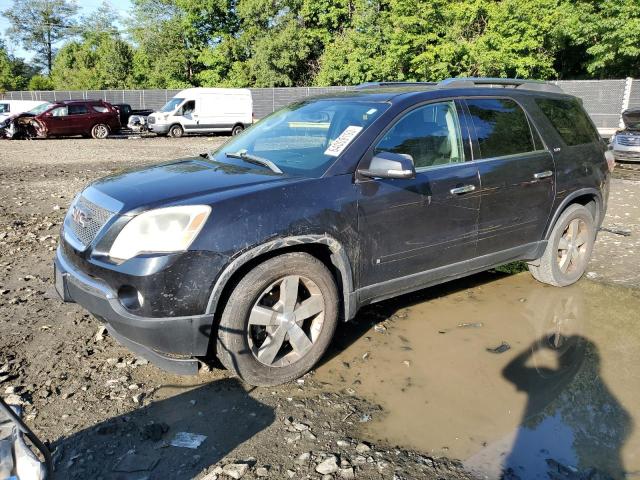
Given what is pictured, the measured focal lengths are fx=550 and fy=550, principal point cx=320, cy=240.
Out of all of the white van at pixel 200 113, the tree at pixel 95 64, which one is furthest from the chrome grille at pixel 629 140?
the tree at pixel 95 64

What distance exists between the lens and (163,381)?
348 cm

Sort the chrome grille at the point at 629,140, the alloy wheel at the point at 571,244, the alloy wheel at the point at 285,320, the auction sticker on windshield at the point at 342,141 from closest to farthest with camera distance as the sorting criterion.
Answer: the alloy wheel at the point at 285,320
the auction sticker on windshield at the point at 342,141
the alloy wheel at the point at 571,244
the chrome grille at the point at 629,140

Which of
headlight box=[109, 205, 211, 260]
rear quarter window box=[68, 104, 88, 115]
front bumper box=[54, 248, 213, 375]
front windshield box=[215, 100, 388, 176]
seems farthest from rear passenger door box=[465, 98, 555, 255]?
rear quarter window box=[68, 104, 88, 115]

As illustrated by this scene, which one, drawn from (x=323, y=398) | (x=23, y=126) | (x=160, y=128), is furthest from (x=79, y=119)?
(x=323, y=398)

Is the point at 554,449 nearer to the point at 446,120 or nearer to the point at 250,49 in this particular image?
the point at 446,120

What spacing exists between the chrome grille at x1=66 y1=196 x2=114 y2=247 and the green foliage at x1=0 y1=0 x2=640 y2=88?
1279 inches

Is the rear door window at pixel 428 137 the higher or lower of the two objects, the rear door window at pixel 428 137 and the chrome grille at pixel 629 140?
the higher

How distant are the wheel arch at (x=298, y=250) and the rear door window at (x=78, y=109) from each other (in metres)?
22.3

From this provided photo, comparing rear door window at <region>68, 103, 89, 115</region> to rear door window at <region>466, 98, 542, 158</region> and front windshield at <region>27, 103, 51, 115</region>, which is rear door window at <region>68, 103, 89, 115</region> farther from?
rear door window at <region>466, 98, 542, 158</region>

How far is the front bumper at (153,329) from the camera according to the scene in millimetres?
3016

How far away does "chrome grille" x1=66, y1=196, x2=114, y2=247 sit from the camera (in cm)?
324

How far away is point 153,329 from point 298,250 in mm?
984

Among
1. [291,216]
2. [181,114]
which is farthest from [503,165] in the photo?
[181,114]

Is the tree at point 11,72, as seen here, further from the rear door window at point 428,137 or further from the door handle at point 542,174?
the door handle at point 542,174
